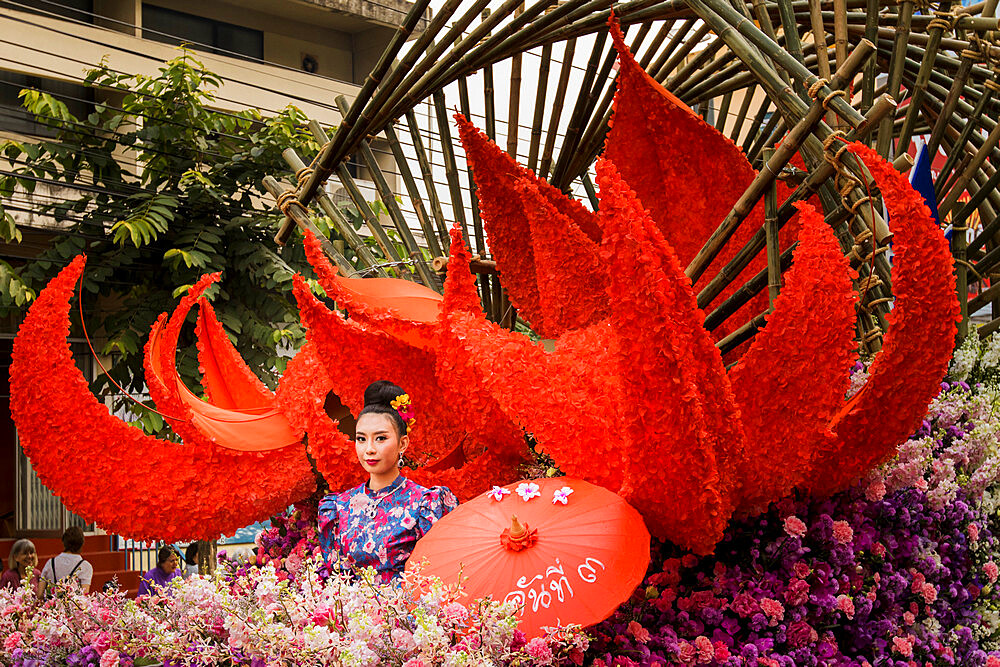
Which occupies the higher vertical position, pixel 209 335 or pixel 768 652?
pixel 209 335

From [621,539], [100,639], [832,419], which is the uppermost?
[832,419]

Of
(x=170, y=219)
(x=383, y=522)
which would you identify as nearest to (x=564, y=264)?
(x=383, y=522)

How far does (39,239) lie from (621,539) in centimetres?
630

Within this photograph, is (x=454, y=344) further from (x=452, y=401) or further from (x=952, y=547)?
(x=952, y=547)

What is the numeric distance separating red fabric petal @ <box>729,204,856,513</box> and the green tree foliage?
358 centimetres

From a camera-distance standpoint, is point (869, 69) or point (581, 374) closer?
point (581, 374)

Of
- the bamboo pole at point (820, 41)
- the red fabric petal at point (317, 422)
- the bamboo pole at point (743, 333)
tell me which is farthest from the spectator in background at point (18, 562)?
the bamboo pole at point (820, 41)

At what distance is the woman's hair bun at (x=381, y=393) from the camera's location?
2852 millimetres

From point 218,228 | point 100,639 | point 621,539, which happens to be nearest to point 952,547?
point 621,539

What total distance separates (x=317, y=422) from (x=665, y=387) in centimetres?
135

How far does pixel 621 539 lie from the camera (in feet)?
7.19

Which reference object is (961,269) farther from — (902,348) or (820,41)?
(902,348)

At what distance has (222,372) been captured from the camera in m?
3.58

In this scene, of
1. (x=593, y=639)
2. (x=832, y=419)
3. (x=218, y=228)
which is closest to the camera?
(x=593, y=639)
